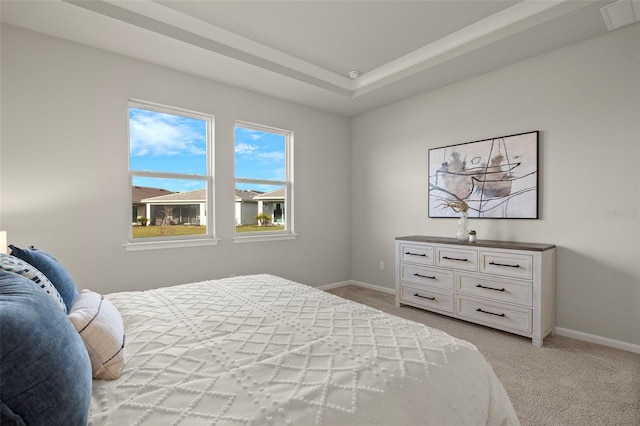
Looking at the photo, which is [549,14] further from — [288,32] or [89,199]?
[89,199]

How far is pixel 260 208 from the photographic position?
13.7ft

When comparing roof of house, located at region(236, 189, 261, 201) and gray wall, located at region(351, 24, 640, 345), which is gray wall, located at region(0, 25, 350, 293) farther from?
gray wall, located at region(351, 24, 640, 345)

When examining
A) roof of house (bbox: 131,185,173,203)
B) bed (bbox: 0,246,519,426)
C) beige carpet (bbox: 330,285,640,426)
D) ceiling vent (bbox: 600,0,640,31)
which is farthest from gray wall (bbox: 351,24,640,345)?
roof of house (bbox: 131,185,173,203)

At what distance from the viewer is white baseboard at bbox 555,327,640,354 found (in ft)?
8.54

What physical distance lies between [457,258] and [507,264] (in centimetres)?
47

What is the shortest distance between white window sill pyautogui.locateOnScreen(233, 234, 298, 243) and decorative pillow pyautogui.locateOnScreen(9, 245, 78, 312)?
2318 mm

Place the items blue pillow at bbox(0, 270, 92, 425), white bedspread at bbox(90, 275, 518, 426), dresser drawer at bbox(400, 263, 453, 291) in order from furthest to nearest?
1. dresser drawer at bbox(400, 263, 453, 291)
2. white bedspread at bbox(90, 275, 518, 426)
3. blue pillow at bbox(0, 270, 92, 425)

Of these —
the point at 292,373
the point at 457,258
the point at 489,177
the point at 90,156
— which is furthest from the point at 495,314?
the point at 90,156

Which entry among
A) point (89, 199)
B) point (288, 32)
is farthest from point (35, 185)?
point (288, 32)

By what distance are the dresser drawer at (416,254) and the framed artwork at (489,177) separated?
1.83ft

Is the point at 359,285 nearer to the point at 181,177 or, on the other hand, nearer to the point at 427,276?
the point at 427,276

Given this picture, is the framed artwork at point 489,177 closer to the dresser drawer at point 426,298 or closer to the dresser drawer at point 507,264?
the dresser drawer at point 507,264

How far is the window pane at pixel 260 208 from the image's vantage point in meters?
3.96

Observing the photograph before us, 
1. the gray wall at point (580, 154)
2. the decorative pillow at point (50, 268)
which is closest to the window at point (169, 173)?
the decorative pillow at point (50, 268)
